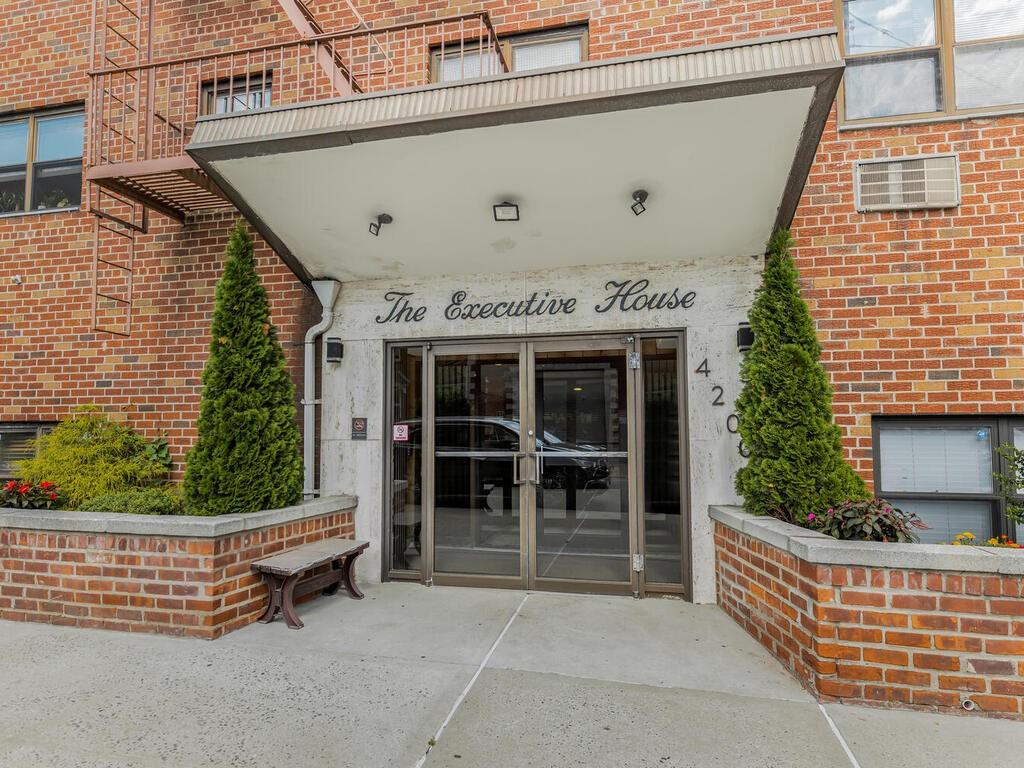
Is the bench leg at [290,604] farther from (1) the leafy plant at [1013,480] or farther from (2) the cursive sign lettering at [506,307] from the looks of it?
(1) the leafy plant at [1013,480]

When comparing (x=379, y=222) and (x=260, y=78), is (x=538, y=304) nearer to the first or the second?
(x=379, y=222)

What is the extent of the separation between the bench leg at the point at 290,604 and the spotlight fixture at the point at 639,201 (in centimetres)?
360

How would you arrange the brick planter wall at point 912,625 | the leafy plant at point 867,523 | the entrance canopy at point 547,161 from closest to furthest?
the brick planter wall at point 912,625 → the leafy plant at point 867,523 → the entrance canopy at point 547,161

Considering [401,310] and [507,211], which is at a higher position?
[507,211]

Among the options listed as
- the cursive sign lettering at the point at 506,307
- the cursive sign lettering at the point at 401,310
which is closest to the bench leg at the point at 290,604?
the cursive sign lettering at the point at 401,310

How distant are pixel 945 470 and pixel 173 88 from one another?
26.5 feet

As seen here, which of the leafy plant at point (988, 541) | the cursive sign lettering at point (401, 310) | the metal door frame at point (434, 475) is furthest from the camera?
the cursive sign lettering at point (401, 310)

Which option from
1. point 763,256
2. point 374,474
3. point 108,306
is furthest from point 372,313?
point 763,256

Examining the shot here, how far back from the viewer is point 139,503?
4.70 meters

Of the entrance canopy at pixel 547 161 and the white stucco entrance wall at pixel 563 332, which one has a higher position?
the entrance canopy at pixel 547 161

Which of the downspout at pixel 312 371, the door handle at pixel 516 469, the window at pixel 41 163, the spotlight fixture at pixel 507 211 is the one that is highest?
the window at pixel 41 163

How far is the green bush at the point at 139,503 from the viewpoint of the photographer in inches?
184

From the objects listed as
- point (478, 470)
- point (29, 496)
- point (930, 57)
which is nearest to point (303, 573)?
point (478, 470)

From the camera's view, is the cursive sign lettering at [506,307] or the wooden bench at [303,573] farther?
the cursive sign lettering at [506,307]
